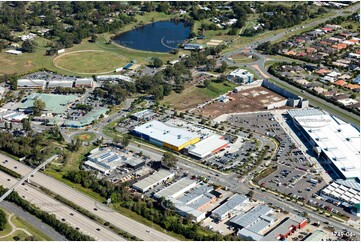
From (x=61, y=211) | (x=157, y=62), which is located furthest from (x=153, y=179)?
(x=157, y=62)

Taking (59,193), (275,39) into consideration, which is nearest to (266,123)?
(59,193)

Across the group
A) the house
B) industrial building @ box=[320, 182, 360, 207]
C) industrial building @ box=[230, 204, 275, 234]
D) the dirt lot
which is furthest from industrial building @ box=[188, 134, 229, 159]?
the house

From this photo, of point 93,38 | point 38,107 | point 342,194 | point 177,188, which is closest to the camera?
point 342,194

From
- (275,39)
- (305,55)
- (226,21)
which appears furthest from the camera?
(226,21)

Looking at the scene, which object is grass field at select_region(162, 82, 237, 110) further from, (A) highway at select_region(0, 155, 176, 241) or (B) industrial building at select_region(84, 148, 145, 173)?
(A) highway at select_region(0, 155, 176, 241)

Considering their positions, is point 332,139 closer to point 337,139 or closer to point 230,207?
point 337,139

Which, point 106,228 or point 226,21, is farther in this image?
point 226,21

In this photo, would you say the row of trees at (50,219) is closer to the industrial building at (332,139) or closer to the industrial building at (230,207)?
the industrial building at (230,207)

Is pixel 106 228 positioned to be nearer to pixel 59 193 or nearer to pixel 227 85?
pixel 59 193
